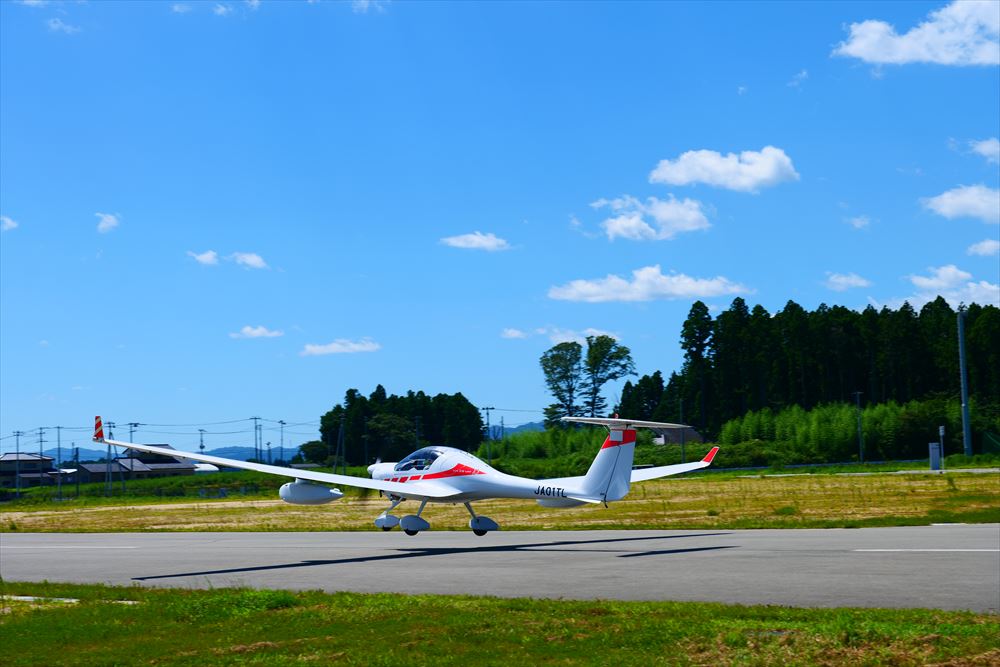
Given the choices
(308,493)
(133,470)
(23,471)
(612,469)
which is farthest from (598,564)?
(23,471)

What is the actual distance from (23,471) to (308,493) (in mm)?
184574

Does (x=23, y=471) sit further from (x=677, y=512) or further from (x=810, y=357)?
(x=677, y=512)

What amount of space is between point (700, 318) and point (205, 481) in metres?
76.0

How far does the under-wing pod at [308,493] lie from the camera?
26.5 metres

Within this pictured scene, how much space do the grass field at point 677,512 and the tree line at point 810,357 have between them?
8540 cm

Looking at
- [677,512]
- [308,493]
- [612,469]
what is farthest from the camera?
[677,512]

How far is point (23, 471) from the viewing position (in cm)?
18788

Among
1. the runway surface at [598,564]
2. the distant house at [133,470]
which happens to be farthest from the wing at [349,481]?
the distant house at [133,470]

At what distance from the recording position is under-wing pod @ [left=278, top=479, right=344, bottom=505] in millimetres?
Result: 26516

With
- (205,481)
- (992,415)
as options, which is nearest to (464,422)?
(205,481)

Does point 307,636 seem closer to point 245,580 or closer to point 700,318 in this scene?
point 245,580

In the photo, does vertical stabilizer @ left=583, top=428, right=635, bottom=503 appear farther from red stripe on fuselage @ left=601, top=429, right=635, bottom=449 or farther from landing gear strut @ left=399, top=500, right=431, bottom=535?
landing gear strut @ left=399, top=500, right=431, bottom=535

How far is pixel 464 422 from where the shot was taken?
156 meters

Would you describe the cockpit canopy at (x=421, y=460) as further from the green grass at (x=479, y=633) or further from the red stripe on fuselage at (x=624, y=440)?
the green grass at (x=479, y=633)
